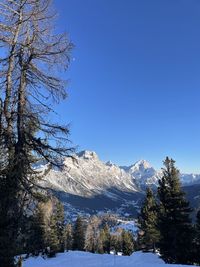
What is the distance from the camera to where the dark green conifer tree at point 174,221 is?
33.6 metres

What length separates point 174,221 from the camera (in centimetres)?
3466

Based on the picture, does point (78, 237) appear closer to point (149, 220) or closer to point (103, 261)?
point (149, 220)

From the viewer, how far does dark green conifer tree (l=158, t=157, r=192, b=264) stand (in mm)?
33625

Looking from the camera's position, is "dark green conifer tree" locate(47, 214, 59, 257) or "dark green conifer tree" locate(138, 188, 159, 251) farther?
"dark green conifer tree" locate(47, 214, 59, 257)

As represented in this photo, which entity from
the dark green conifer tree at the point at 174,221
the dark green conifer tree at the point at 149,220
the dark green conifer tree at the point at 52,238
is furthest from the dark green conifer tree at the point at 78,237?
the dark green conifer tree at the point at 174,221

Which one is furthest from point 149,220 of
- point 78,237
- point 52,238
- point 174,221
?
point 78,237

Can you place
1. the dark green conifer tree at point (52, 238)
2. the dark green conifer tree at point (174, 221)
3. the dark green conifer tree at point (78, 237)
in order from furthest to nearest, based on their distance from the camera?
the dark green conifer tree at point (78, 237)
the dark green conifer tree at point (52, 238)
the dark green conifer tree at point (174, 221)

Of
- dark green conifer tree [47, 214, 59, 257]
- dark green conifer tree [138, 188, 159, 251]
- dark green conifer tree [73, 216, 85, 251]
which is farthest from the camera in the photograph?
dark green conifer tree [73, 216, 85, 251]

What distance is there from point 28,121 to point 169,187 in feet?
90.8

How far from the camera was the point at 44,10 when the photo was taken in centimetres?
1181

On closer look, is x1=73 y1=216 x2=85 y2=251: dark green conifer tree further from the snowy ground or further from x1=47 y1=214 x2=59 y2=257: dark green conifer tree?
the snowy ground

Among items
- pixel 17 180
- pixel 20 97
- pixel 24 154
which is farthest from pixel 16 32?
pixel 17 180

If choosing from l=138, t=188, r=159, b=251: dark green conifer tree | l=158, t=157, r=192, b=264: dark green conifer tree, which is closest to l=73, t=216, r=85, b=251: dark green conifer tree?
l=138, t=188, r=159, b=251: dark green conifer tree

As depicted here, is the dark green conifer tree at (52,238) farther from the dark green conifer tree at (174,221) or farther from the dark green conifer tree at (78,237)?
the dark green conifer tree at (78,237)
